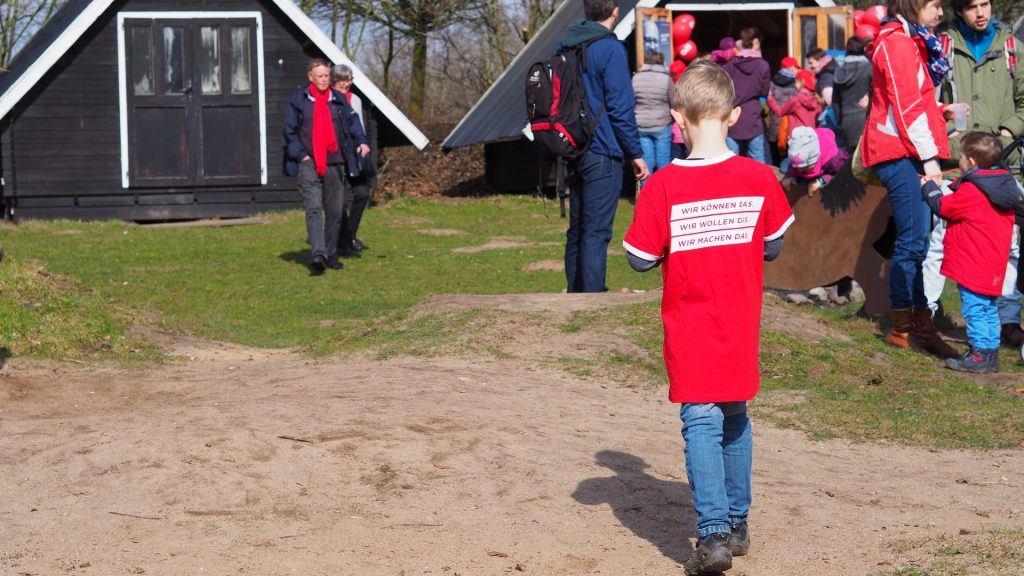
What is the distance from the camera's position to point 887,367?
8.44 metres

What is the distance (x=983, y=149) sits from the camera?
816 centimetres

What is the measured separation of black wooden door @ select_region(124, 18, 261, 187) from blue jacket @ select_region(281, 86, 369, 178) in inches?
245

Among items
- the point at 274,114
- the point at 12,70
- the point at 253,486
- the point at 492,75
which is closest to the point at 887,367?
the point at 253,486

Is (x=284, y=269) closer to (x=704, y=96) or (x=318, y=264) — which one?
(x=318, y=264)

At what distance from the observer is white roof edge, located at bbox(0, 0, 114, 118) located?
60.7ft

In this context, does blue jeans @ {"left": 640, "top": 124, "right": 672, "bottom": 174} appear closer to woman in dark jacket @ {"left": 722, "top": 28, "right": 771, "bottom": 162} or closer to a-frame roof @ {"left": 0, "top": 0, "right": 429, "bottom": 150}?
woman in dark jacket @ {"left": 722, "top": 28, "right": 771, "bottom": 162}

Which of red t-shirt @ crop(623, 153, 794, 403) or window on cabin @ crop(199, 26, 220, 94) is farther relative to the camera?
window on cabin @ crop(199, 26, 220, 94)

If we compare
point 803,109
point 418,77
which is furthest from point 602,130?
point 418,77

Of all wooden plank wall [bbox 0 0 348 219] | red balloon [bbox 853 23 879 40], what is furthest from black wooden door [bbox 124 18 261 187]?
red balloon [bbox 853 23 879 40]

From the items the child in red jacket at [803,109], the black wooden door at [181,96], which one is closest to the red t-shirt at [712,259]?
the child in red jacket at [803,109]

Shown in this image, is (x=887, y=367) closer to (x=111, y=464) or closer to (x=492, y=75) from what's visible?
(x=111, y=464)

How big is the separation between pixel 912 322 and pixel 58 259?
9.31 meters

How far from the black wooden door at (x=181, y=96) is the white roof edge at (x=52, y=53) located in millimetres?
518

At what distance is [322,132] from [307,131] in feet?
0.46
